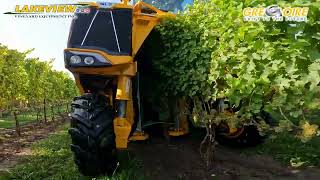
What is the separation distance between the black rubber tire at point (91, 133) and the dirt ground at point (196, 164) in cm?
141

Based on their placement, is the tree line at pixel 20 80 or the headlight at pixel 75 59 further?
the tree line at pixel 20 80

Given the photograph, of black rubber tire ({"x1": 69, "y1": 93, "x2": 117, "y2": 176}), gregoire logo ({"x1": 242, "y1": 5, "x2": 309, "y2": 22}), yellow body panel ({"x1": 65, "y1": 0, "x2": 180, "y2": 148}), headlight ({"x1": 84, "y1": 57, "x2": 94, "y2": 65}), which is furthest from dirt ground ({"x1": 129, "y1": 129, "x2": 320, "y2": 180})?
gregoire logo ({"x1": 242, "y1": 5, "x2": 309, "y2": 22})

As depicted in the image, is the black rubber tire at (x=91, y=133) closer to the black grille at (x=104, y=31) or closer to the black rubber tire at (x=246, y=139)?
the black grille at (x=104, y=31)

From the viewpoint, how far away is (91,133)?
513 centimetres

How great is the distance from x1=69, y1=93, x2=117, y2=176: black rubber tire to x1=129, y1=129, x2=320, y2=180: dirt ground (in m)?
1.41

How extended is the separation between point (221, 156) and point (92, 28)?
359 cm

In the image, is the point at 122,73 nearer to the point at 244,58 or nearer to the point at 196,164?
the point at 244,58

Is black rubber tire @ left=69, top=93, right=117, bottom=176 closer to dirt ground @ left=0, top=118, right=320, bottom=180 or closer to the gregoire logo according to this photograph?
dirt ground @ left=0, top=118, right=320, bottom=180

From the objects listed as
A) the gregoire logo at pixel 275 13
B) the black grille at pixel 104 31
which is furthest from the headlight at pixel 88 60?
the gregoire logo at pixel 275 13

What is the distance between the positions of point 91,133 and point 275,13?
9.30 ft

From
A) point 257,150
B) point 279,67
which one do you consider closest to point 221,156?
point 257,150

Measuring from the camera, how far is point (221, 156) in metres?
7.75

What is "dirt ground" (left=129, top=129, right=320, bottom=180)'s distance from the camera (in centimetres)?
659

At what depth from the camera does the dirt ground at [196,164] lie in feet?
21.6
